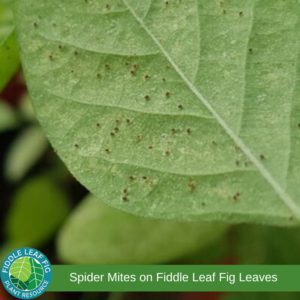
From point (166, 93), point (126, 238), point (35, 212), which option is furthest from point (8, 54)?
point (35, 212)

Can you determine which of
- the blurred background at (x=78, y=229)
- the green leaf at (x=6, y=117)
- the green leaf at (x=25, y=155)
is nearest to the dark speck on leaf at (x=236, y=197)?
the blurred background at (x=78, y=229)

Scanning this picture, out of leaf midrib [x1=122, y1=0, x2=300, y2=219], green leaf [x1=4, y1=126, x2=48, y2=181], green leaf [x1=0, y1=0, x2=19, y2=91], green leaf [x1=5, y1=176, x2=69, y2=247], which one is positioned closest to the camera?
leaf midrib [x1=122, y1=0, x2=300, y2=219]

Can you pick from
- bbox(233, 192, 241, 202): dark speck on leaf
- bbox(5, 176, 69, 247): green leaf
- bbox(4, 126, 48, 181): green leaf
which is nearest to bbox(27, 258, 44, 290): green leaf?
bbox(233, 192, 241, 202): dark speck on leaf

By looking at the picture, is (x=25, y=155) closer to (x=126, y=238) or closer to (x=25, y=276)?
(x=126, y=238)

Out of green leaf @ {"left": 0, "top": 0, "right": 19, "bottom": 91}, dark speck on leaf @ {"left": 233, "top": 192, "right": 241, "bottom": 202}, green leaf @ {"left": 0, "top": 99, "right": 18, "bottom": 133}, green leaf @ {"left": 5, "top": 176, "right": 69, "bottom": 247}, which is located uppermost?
green leaf @ {"left": 0, "top": 0, "right": 19, "bottom": 91}

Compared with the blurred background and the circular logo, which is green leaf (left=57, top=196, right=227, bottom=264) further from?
the circular logo

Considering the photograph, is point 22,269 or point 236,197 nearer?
point 236,197

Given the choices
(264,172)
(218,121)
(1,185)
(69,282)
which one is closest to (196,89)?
(218,121)
